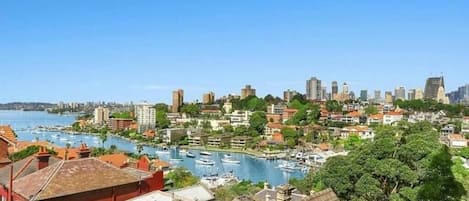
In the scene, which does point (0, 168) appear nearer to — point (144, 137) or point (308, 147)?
point (308, 147)

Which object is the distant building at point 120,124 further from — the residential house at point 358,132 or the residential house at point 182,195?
the residential house at point 182,195

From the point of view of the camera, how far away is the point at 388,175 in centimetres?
1070

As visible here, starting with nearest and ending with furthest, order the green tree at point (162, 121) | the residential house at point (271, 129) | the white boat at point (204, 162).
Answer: the white boat at point (204, 162) → the residential house at point (271, 129) → the green tree at point (162, 121)

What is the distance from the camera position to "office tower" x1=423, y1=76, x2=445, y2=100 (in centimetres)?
11800

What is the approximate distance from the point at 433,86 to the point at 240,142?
82987mm

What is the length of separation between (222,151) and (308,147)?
10.3 metres

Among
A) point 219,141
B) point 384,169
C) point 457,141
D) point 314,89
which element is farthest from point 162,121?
point 384,169

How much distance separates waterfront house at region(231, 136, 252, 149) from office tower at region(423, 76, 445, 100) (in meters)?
78.0

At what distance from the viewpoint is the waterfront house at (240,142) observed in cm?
5572

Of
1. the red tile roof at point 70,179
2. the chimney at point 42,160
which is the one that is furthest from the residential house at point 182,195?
the chimney at point 42,160

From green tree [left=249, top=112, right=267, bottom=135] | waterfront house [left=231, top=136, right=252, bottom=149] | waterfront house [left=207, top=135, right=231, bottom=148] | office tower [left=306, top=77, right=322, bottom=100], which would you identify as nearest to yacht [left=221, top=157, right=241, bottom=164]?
waterfront house [left=231, top=136, right=252, bottom=149]

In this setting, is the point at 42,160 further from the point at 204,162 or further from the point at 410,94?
the point at 410,94

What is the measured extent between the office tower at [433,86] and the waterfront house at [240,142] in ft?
256

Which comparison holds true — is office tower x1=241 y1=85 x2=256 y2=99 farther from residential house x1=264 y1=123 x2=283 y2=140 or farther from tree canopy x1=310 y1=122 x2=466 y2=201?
tree canopy x1=310 y1=122 x2=466 y2=201
